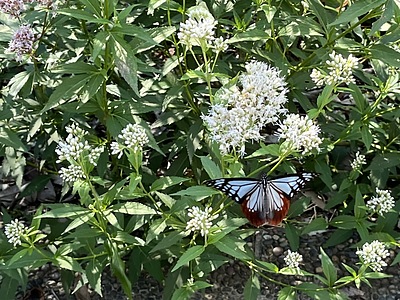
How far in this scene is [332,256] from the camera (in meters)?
3.44

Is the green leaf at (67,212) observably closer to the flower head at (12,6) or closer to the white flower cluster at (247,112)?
the white flower cluster at (247,112)

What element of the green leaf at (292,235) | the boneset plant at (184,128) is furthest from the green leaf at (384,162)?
the green leaf at (292,235)

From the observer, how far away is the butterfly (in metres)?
2.27

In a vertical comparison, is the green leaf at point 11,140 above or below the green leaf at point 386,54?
below

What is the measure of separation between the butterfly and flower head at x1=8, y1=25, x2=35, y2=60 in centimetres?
97

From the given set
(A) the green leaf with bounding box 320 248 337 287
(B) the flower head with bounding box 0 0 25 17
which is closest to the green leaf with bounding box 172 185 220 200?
(A) the green leaf with bounding box 320 248 337 287

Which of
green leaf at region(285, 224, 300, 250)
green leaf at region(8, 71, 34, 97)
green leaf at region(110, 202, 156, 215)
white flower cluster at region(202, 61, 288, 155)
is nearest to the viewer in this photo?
white flower cluster at region(202, 61, 288, 155)

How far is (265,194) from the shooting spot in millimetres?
2342

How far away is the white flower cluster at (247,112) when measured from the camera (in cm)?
208

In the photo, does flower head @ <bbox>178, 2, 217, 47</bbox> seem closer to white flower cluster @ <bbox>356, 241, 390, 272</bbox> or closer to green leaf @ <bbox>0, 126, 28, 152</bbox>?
green leaf @ <bbox>0, 126, 28, 152</bbox>

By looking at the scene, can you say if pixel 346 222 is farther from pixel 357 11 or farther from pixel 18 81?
pixel 18 81

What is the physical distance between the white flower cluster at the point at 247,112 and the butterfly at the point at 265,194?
0.65ft

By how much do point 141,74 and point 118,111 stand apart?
67 cm

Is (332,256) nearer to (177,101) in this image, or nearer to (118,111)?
(177,101)
